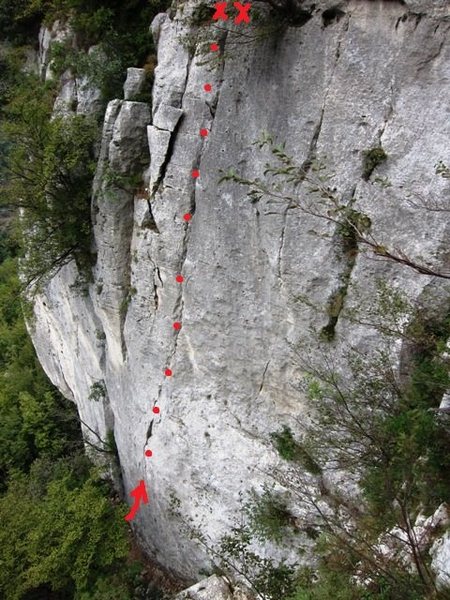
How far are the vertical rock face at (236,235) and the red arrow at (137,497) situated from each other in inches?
8.6

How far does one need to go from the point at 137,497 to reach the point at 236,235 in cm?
733

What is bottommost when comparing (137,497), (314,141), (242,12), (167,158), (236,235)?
(137,497)

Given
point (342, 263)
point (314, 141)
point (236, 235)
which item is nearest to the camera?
point (314, 141)

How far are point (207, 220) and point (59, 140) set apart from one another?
12.6ft

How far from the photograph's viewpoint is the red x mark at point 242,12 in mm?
6527

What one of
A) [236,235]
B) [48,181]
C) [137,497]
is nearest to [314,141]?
[236,235]

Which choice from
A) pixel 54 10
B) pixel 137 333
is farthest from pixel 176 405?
pixel 54 10

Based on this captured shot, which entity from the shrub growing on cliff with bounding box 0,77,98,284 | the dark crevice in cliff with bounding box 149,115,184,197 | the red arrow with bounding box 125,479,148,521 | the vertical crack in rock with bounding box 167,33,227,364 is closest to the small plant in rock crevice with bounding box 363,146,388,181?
the vertical crack in rock with bounding box 167,33,227,364

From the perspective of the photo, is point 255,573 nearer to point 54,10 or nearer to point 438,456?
point 438,456

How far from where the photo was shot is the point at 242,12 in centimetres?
663

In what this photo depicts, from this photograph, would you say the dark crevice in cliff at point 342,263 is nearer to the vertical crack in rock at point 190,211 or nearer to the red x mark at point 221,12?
the vertical crack in rock at point 190,211

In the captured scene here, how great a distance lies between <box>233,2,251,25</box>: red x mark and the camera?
257 inches

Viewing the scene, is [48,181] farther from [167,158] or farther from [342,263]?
[342,263]

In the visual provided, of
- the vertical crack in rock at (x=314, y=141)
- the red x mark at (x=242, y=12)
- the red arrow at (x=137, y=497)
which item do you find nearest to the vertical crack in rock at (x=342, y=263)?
the vertical crack in rock at (x=314, y=141)
